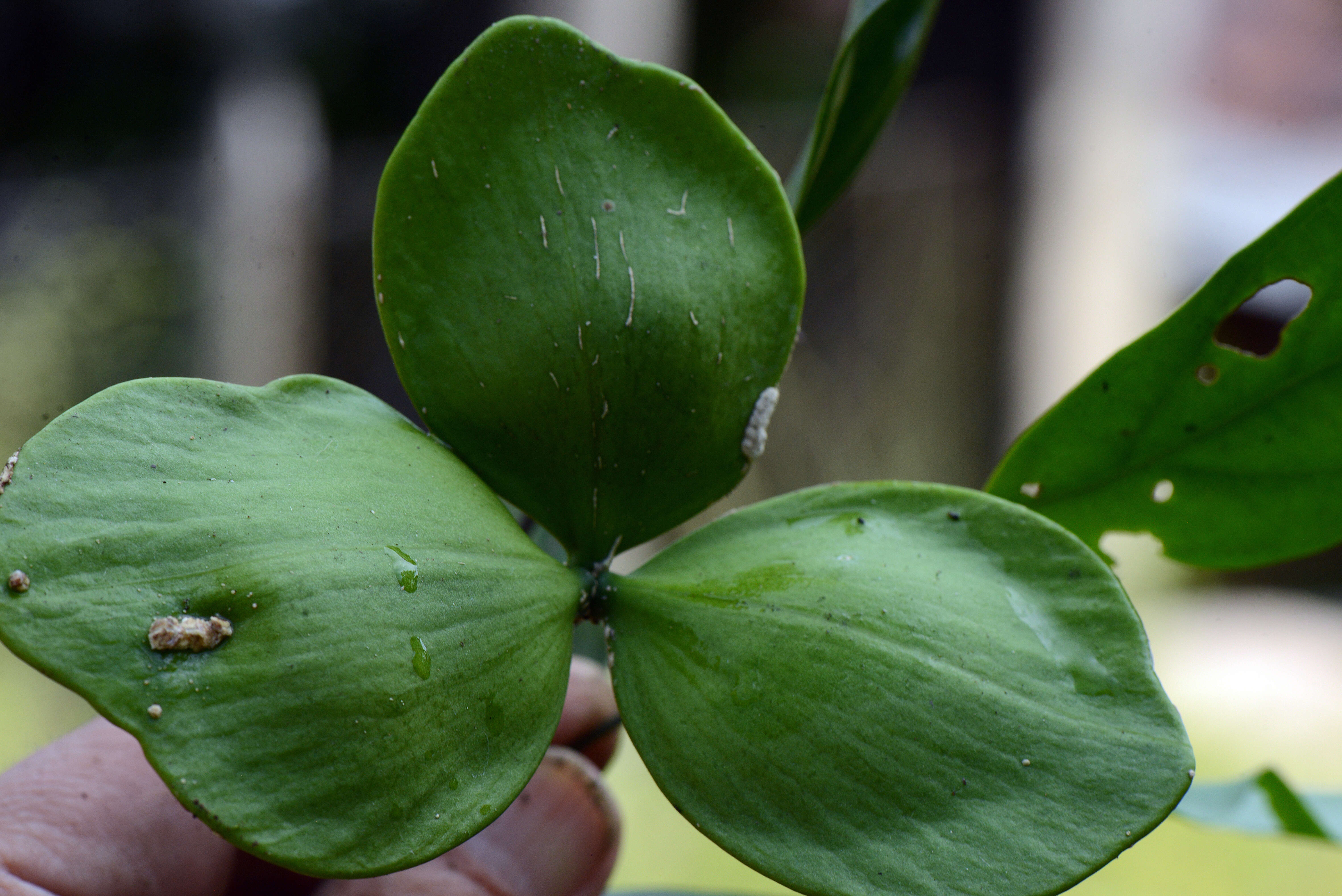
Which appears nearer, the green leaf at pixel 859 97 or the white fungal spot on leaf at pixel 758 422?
the white fungal spot on leaf at pixel 758 422

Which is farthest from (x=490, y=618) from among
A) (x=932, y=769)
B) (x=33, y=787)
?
(x=33, y=787)

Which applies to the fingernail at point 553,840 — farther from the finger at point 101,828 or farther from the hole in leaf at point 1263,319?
the hole in leaf at point 1263,319

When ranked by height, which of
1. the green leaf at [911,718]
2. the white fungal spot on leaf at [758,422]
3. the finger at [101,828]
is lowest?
the finger at [101,828]

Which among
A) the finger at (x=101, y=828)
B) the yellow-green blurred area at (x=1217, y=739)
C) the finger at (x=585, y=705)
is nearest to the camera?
the finger at (x=101, y=828)

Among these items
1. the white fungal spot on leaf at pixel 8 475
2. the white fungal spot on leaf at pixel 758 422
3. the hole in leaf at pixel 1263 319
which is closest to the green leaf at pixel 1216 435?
the hole in leaf at pixel 1263 319

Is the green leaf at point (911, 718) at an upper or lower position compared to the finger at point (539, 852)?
upper

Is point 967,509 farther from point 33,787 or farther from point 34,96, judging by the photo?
point 34,96

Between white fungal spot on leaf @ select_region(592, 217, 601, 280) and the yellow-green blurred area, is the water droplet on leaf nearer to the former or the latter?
white fungal spot on leaf @ select_region(592, 217, 601, 280)
